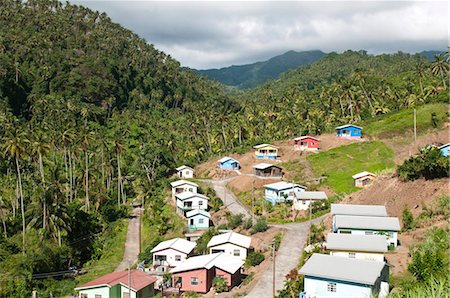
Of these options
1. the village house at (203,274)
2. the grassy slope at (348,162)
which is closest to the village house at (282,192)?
the grassy slope at (348,162)

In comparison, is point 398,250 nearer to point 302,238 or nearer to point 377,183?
point 302,238

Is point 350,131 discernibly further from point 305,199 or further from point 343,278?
point 343,278

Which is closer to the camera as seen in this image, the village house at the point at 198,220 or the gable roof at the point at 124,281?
the gable roof at the point at 124,281

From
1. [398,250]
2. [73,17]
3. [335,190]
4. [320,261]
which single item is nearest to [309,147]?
[335,190]

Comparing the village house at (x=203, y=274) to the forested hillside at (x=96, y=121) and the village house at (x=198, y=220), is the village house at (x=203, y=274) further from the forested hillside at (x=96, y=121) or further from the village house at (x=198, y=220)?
the village house at (x=198, y=220)

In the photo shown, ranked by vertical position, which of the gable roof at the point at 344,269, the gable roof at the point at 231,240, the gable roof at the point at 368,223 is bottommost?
the gable roof at the point at 231,240
